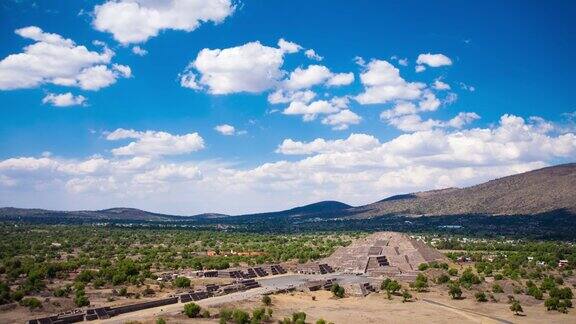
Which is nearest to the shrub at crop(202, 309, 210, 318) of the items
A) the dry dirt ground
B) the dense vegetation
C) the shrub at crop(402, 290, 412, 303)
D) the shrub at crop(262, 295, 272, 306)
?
the dry dirt ground

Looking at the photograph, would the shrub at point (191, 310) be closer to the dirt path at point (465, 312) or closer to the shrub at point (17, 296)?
the shrub at point (17, 296)

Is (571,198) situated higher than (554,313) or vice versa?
(571,198)

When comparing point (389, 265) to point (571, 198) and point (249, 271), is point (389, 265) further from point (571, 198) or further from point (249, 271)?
point (571, 198)

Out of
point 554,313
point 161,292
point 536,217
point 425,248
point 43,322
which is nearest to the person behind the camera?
point 43,322

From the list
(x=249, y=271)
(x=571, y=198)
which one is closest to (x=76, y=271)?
(x=249, y=271)

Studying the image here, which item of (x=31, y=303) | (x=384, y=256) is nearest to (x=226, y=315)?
(x=31, y=303)

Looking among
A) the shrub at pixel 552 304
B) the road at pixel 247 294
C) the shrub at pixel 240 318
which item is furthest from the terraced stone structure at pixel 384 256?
the shrub at pixel 240 318

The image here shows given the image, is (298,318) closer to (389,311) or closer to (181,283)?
(389,311)

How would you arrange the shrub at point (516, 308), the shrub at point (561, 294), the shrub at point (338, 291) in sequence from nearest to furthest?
the shrub at point (516, 308), the shrub at point (561, 294), the shrub at point (338, 291)

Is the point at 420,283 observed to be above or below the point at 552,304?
above
